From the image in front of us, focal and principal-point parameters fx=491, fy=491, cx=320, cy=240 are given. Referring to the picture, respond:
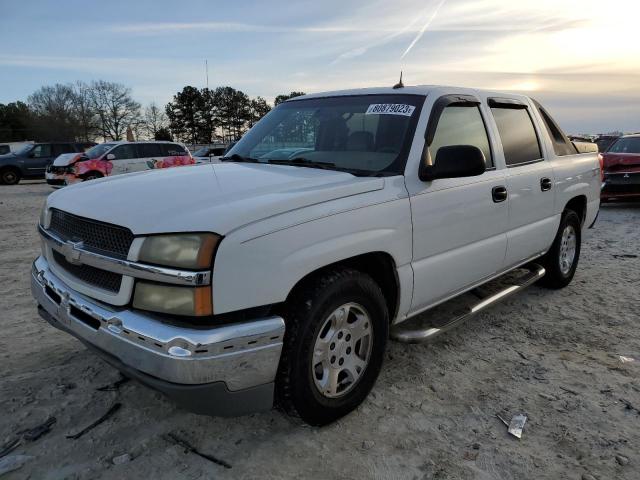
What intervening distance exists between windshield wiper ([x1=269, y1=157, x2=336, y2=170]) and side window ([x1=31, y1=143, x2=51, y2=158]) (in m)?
21.1

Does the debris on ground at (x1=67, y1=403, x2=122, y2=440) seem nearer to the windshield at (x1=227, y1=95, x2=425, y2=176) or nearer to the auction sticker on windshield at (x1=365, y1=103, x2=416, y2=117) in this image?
the windshield at (x1=227, y1=95, x2=425, y2=176)

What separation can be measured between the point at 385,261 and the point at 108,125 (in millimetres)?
92401

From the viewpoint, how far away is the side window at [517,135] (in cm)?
387

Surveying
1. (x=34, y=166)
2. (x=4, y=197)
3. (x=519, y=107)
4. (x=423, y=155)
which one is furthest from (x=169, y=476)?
(x=34, y=166)

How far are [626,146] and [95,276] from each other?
11938 millimetres

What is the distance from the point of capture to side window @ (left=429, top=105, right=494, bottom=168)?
10.6ft

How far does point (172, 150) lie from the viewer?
16703mm

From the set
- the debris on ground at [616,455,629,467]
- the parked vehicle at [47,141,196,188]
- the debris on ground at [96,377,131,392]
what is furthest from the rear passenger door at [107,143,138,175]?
the debris on ground at [616,455,629,467]

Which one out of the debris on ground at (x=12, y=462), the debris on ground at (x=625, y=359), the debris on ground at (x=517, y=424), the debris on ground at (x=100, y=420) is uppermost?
the debris on ground at (x=12, y=462)

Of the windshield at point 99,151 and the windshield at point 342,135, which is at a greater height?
the windshield at point 342,135

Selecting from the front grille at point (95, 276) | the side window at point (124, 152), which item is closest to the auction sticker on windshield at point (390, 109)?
the front grille at point (95, 276)

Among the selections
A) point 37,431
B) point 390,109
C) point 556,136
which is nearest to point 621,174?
point 556,136

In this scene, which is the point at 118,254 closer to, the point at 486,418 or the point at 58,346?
the point at 58,346

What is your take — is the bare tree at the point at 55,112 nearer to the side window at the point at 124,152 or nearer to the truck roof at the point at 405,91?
the side window at the point at 124,152
